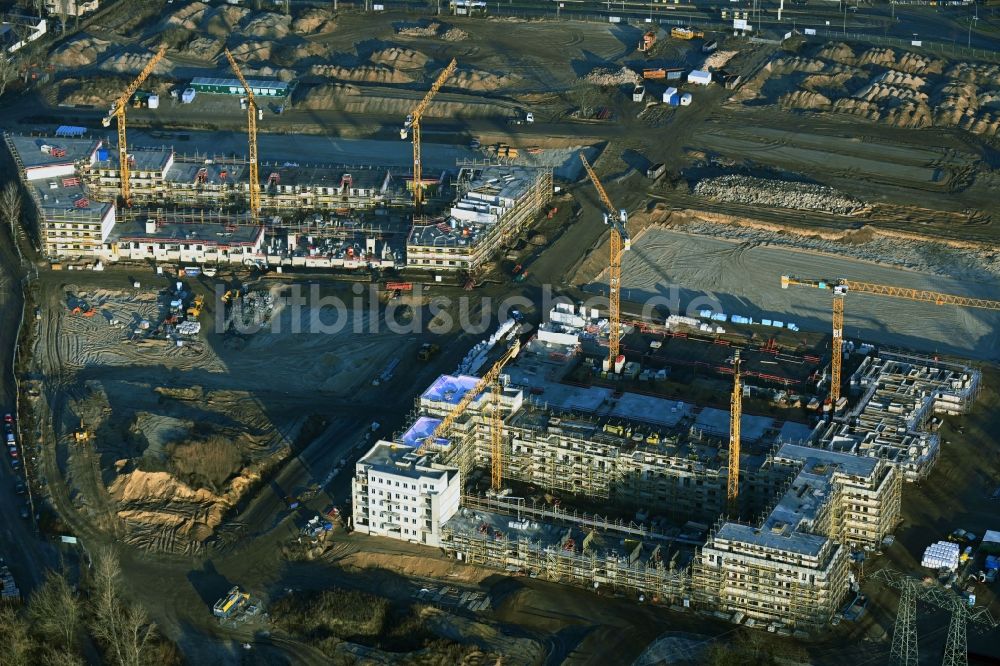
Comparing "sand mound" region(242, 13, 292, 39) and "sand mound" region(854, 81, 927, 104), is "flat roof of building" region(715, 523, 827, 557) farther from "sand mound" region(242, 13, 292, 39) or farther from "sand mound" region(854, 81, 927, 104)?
"sand mound" region(242, 13, 292, 39)

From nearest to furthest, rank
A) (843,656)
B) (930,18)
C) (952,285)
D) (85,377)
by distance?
1. (843,656)
2. (85,377)
3. (952,285)
4. (930,18)

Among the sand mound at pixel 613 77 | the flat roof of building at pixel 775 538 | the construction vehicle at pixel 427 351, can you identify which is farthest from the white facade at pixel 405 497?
the sand mound at pixel 613 77

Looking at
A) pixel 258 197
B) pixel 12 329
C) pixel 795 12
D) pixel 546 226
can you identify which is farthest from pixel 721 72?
pixel 12 329

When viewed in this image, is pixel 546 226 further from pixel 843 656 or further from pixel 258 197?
pixel 843 656

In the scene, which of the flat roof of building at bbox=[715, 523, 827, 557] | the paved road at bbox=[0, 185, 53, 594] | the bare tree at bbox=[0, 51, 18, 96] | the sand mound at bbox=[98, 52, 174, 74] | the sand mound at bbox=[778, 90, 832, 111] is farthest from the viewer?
the sand mound at bbox=[98, 52, 174, 74]

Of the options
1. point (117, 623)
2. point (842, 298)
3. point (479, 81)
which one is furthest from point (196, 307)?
point (479, 81)

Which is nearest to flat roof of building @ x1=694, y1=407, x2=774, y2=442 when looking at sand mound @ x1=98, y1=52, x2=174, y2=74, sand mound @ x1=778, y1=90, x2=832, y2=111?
sand mound @ x1=778, y1=90, x2=832, y2=111

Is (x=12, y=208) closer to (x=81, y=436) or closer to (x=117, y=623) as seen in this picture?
(x=81, y=436)
